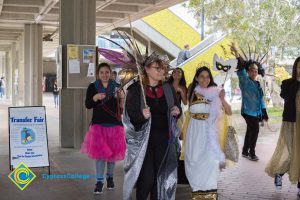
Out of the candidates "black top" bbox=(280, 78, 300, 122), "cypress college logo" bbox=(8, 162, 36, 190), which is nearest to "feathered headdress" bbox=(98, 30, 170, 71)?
"black top" bbox=(280, 78, 300, 122)

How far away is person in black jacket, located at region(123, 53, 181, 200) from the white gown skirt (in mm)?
899

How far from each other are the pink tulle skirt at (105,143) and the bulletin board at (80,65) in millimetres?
3740

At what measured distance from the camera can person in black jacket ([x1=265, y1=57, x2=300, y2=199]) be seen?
659cm

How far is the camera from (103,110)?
21.6ft

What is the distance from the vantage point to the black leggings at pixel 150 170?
Result: 5.29 m

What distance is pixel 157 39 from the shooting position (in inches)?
949

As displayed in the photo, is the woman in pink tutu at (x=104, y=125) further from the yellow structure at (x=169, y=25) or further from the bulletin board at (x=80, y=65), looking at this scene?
the yellow structure at (x=169, y=25)

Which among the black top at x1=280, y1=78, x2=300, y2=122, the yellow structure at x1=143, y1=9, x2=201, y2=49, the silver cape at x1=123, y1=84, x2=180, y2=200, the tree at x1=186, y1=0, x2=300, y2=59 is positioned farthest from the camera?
the yellow structure at x1=143, y1=9, x2=201, y2=49

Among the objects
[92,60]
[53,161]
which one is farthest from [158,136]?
[92,60]

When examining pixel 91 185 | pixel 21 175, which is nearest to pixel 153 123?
pixel 91 185

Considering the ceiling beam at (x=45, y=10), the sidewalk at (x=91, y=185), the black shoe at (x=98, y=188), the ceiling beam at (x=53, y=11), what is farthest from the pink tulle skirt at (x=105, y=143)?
the ceiling beam at (x=53, y=11)

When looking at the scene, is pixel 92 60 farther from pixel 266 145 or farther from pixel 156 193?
pixel 156 193

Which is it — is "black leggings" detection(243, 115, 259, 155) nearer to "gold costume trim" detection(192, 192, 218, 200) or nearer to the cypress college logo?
"gold costume trim" detection(192, 192, 218, 200)

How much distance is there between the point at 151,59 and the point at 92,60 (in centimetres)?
506
